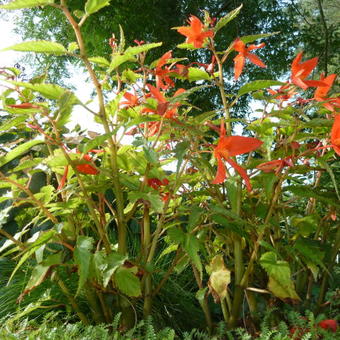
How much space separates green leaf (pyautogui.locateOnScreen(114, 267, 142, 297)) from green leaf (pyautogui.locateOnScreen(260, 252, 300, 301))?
11.5 inches

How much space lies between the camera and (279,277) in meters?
1.04

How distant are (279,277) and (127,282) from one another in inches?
13.3

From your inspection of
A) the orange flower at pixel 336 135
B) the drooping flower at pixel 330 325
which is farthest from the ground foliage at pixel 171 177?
the drooping flower at pixel 330 325

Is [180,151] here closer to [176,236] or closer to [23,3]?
[176,236]

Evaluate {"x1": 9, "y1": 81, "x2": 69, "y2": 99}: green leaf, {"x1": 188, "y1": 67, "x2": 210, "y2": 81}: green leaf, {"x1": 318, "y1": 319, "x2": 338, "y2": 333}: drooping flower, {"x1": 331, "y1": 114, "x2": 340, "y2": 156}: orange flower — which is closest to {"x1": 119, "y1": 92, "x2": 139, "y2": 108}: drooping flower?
{"x1": 188, "y1": 67, "x2": 210, "y2": 81}: green leaf

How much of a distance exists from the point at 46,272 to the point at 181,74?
565mm

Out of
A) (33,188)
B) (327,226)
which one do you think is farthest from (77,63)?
(327,226)

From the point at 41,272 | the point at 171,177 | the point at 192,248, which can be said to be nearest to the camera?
the point at 192,248

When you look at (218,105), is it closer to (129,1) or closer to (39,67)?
(129,1)

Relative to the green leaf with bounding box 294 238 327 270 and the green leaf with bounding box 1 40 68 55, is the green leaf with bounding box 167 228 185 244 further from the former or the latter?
the green leaf with bounding box 1 40 68 55

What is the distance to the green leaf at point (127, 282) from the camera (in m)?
1.03

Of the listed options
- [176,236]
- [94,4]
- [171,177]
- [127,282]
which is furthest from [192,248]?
[94,4]

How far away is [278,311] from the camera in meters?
1.31

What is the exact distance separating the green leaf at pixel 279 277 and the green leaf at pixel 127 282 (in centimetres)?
29
